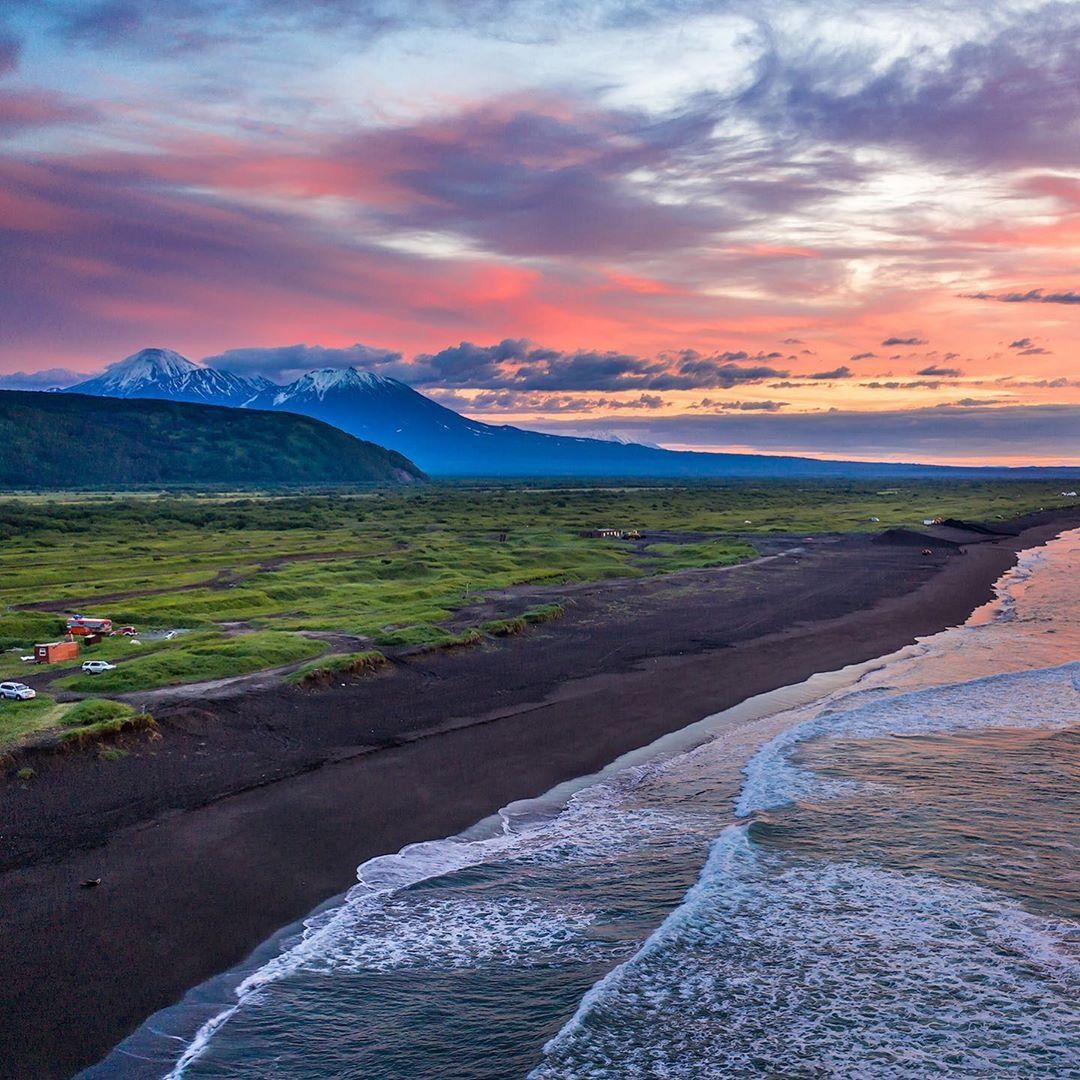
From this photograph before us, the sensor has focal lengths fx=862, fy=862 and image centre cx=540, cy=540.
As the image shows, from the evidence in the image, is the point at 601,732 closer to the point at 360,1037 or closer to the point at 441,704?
the point at 441,704

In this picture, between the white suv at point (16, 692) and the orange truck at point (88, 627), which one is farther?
the orange truck at point (88, 627)

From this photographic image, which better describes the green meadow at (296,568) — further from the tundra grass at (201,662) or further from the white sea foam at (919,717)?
the white sea foam at (919,717)

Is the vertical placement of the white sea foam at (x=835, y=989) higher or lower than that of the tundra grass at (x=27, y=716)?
lower

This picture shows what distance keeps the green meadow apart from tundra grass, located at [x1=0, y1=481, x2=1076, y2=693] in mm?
199

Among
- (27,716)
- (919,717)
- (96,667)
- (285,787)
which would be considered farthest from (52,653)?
(919,717)

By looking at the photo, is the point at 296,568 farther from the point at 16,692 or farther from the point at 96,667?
the point at 16,692

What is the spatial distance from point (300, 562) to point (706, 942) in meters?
73.9

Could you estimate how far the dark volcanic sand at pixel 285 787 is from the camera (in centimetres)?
1736

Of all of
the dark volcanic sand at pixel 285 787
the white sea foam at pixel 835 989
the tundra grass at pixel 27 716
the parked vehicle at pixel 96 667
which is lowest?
the white sea foam at pixel 835 989

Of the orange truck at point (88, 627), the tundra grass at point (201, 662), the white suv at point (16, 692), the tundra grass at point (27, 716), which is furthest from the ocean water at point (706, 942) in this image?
the orange truck at point (88, 627)

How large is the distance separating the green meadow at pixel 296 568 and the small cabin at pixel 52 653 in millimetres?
957

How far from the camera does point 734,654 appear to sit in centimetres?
4800

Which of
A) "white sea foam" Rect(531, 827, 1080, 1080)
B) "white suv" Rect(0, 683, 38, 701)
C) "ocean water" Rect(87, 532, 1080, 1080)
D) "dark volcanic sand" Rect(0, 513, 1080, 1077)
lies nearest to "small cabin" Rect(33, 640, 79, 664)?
"white suv" Rect(0, 683, 38, 701)

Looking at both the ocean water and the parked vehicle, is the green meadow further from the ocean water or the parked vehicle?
the ocean water
